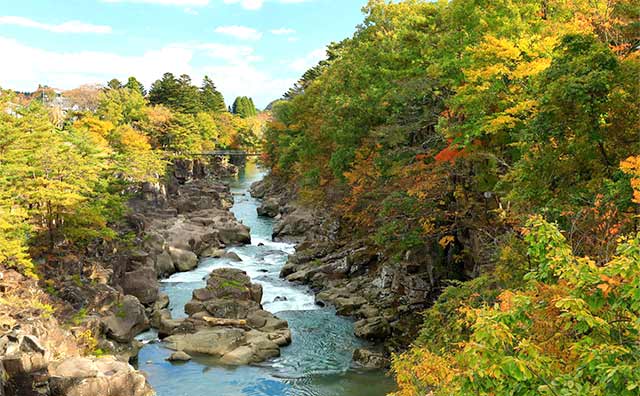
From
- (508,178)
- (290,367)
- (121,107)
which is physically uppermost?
(121,107)

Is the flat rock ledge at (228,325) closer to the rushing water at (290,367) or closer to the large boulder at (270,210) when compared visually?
the rushing water at (290,367)

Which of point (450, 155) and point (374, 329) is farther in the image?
point (374, 329)

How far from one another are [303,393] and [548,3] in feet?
56.2

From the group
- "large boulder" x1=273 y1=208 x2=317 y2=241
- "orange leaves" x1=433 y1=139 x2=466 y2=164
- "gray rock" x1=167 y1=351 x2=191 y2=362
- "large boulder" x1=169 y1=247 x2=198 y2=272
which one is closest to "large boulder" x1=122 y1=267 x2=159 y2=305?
"large boulder" x1=169 y1=247 x2=198 y2=272

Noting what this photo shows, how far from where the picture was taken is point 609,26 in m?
12.8

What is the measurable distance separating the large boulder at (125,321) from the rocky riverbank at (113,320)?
0.14 feet

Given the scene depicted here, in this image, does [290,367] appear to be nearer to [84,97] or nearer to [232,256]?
[232,256]

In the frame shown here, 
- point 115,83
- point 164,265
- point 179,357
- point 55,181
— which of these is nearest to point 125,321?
point 179,357

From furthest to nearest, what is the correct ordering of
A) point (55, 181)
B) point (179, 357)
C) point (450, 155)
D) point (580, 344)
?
point (55, 181) < point (450, 155) < point (179, 357) < point (580, 344)

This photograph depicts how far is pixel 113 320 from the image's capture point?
22703 millimetres

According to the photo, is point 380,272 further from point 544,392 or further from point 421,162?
point 544,392

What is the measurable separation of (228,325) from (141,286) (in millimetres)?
6662

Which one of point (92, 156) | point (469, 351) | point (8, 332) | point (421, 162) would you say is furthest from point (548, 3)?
point (92, 156)

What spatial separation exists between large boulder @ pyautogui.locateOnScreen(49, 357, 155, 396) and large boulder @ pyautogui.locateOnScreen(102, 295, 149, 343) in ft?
16.4
